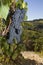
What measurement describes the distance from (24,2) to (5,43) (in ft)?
6.71

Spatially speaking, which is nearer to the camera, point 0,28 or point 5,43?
point 0,28

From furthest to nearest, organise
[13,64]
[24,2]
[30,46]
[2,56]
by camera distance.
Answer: [30,46] < [13,64] < [2,56] < [24,2]

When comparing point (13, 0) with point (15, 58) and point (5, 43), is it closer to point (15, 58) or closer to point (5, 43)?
point (5, 43)

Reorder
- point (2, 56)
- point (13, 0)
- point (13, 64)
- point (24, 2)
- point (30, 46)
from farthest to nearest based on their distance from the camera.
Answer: point (30, 46)
point (13, 64)
point (2, 56)
point (24, 2)
point (13, 0)

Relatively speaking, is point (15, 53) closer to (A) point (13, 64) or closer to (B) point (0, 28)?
(A) point (13, 64)

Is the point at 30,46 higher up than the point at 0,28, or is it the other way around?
the point at 0,28

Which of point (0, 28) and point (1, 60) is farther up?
point (0, 28)

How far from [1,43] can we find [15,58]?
184 cm

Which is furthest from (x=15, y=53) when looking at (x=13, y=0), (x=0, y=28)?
(x=13, y=0)

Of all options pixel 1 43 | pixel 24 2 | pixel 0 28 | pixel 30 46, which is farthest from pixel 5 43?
pixel 30 46

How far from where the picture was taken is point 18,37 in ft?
40.4

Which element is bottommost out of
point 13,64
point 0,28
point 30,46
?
point 30,46

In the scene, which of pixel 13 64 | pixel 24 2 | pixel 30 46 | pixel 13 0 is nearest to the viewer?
pixel 13 0

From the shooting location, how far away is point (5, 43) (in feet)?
37.2
